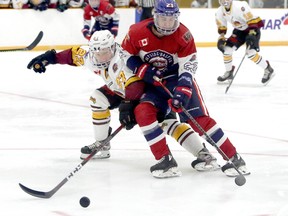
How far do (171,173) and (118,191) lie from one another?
1.12ft

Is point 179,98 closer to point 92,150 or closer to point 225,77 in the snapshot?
point 92,150

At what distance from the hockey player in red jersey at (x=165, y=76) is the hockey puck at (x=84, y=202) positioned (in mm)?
612

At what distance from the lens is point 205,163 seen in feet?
11.6

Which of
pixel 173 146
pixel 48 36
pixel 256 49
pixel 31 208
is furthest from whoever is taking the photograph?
pixel 48 36

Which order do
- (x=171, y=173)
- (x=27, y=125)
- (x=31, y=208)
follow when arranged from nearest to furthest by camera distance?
(x=31, y=208) → (x=171, y=173) → (x=27, y=125)

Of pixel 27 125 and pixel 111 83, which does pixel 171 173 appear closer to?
pixel 111 83

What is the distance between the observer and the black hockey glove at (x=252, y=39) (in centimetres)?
676

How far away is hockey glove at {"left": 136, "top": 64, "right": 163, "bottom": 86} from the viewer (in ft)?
11.4

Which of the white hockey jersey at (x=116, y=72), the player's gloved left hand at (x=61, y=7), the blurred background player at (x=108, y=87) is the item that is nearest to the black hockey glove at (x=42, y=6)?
the player's gloved left hand at (x=61, y=7)

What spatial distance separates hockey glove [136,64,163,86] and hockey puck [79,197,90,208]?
0.82 m

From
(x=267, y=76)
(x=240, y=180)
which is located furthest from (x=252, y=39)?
(x=240, y=180)

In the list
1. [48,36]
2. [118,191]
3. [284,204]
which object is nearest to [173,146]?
[118,191]

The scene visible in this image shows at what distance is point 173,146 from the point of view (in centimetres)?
416

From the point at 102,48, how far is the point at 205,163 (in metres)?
0.75
